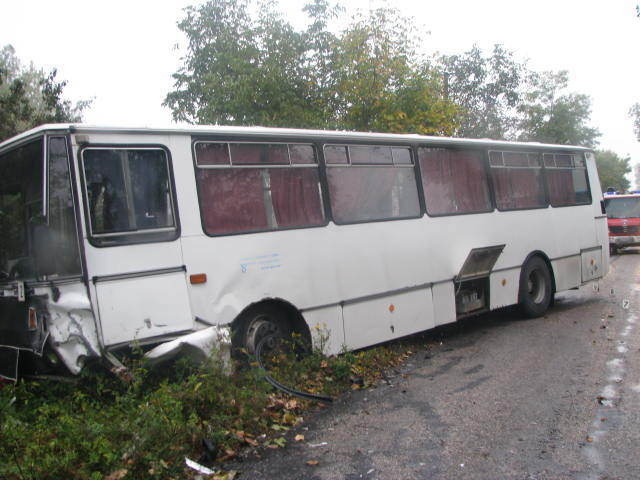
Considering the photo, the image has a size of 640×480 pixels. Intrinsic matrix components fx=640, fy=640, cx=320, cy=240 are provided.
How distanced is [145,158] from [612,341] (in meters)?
6.55

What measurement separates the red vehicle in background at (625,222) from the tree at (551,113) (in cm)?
2356

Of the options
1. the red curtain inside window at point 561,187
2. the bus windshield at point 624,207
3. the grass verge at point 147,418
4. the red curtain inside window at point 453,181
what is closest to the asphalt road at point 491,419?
the grass verge at point 147,418

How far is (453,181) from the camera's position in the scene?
989 centimetres

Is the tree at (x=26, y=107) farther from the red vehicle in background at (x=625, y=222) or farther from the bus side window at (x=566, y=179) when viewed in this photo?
the red vehicle in background at (x=625, y=222)

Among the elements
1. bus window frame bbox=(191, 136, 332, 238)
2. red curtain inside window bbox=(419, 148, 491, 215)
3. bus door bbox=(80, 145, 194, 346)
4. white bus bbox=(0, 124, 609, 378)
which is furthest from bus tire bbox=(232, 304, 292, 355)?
red curtain inside window bbox=(419, 148, 491, 215)

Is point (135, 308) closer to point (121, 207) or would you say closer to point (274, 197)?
point (121, 207)

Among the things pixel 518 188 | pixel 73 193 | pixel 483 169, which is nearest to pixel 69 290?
pixel 73 193

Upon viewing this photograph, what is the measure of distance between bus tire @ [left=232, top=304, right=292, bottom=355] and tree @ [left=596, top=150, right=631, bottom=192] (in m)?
71.5

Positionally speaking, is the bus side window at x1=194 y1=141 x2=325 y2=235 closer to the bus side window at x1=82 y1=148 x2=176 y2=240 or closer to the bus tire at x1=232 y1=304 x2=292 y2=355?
the bus side window at x1=82 y1=148 x2=176 y2=240

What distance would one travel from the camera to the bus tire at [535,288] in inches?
435

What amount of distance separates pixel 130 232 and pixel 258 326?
1798 millimetres

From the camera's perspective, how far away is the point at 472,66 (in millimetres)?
35031

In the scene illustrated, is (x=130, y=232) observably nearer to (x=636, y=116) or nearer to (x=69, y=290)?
(x=69, y=290)

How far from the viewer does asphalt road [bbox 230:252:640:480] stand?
4547mm
